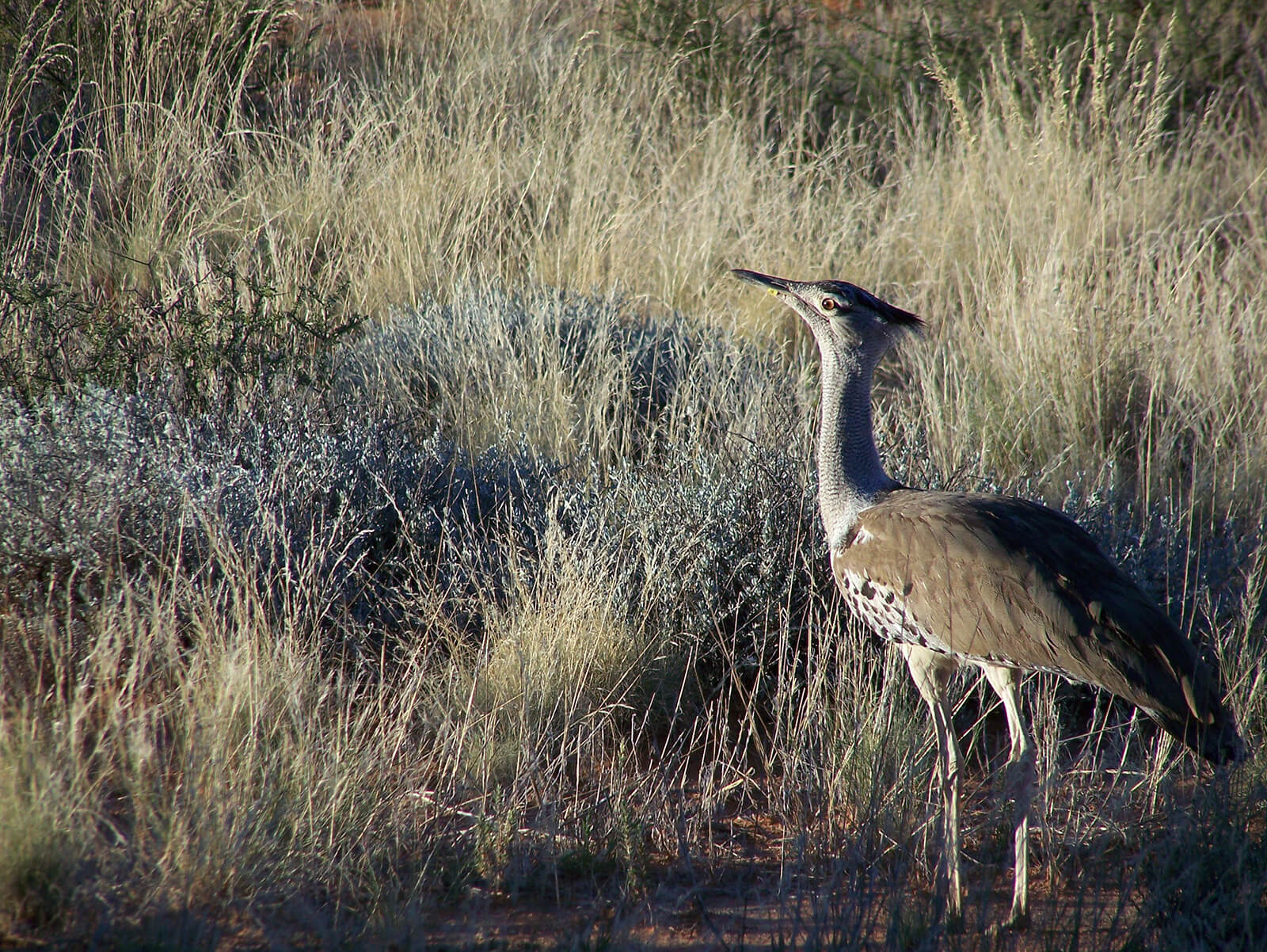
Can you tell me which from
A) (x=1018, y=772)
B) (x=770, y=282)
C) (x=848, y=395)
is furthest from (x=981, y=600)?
(x=770, y=282)

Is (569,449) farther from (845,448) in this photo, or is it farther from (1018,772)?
(1018,772)

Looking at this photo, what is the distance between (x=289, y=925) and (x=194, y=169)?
4.85m

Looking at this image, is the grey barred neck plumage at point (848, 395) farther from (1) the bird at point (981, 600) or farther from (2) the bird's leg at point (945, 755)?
(2) the bird's leg at point (945, 755)

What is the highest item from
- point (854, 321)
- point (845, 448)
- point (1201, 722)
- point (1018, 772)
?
point (854, 321)

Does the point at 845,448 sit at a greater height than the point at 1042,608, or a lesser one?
greater

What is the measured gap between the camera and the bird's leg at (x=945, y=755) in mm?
2748

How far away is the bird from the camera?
271 cm

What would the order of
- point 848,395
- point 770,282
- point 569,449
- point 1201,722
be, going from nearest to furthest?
point 1201,722 < point 848,395 < point 770,282 < point 569,449

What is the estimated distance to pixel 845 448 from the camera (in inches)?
123

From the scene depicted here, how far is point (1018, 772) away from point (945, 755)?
32 cm

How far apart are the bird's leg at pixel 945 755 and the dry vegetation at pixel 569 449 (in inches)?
3.7

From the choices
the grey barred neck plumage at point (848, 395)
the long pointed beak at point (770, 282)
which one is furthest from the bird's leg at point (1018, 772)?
the long pointed beak at point (770, 282)

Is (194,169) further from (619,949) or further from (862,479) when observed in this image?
(619,949)

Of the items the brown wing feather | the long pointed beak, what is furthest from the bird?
the long pointed beak
